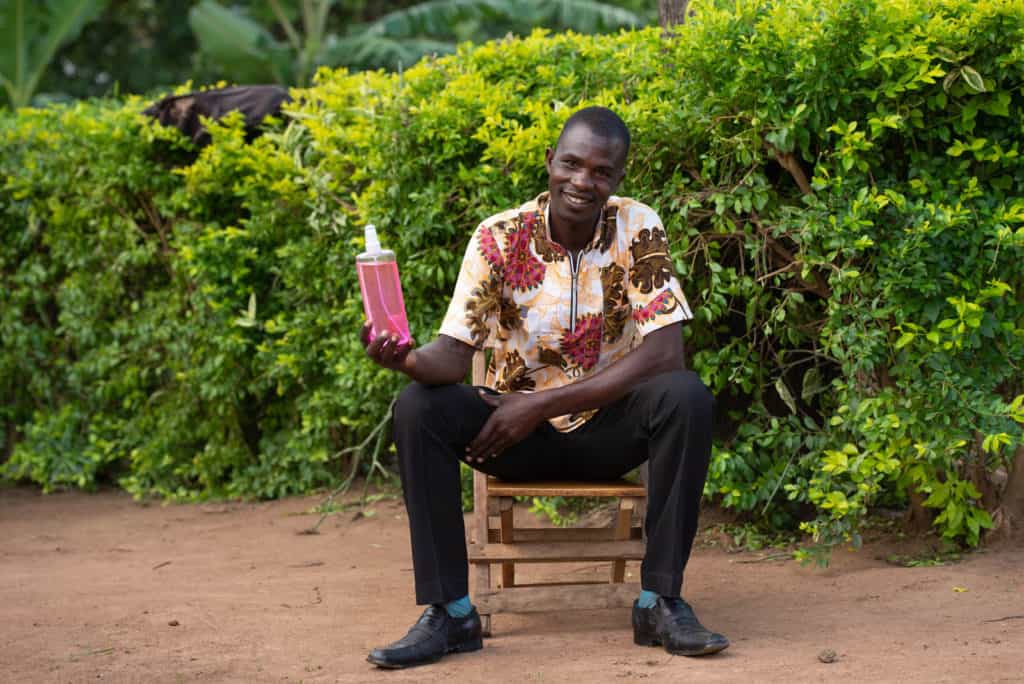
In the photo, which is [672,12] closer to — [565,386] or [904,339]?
[904,339]

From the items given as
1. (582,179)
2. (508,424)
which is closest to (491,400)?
(508,424)

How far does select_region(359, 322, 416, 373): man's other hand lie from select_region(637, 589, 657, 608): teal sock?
1112 millimetres

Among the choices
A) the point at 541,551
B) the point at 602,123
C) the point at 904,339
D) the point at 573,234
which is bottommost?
the point at 541,551

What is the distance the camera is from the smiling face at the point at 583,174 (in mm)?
3959

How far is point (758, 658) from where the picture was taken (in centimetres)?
362

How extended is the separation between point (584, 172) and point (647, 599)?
57.1 inches

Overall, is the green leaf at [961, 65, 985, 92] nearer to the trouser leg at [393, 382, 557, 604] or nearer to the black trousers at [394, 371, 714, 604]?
the black trousers at [394, 371, 714, 604]

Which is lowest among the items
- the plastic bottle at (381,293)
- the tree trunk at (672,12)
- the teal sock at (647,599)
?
the teal sock at (647,599)

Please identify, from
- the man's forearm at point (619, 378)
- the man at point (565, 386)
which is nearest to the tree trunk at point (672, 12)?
the man at point (565, 386)

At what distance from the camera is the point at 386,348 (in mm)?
3594

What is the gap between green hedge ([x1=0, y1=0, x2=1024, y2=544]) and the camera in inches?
173

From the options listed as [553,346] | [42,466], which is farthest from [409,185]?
[42,466]

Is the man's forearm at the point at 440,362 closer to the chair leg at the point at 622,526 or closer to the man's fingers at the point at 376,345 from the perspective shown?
the man's fingers at the point at 376,345

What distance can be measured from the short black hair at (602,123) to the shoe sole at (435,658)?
5.69 feet
